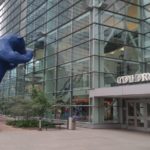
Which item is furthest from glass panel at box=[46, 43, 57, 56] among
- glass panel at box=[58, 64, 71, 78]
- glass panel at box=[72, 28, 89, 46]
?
glass panel at box=[72, 28, 89, 46]

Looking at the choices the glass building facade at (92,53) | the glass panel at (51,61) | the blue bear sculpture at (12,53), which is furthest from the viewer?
the glass panel at (51,61)

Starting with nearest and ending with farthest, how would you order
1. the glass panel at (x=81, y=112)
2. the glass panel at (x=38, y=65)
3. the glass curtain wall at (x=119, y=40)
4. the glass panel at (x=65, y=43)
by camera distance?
the glass panel at (x=81, y=112)
the glass curtain wall at (x=119, y=40)
the glass panel at (x=65, y=43)
the glass panel at (x=38, y=65)

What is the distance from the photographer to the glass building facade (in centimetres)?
2802

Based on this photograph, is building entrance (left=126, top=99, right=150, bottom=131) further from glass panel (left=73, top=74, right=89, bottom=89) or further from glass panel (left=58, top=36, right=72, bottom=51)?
glass panel (left=58, top=36, right=72, bottom=51)

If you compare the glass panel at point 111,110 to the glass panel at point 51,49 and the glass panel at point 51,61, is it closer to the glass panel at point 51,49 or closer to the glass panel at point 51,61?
the glass panel at point 51,61

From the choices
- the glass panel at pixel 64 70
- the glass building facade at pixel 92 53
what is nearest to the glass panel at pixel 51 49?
the glass building facade at pixel 92 53

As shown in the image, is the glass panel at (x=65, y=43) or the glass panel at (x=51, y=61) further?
the glass panel at (x=51, y=61)

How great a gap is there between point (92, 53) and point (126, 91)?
6.70 meters

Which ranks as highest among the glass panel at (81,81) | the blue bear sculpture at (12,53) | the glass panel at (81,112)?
the glass panel at (81,81)

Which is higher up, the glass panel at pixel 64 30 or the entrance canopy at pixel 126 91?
the glass panel at pixel 64 30

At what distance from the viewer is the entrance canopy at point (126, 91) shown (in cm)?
2102

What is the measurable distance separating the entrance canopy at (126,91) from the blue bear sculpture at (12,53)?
1400cm

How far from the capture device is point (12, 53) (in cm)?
759

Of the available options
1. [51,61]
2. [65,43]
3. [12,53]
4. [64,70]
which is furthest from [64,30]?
[12,53]
